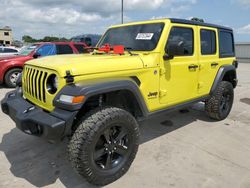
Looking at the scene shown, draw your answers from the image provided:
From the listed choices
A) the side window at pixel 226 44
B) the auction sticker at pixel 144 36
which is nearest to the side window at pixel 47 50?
the auction sticker at pixel 144 36

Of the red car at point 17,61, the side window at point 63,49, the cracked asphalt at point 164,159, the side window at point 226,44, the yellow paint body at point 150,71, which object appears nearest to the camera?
the yellow paint body at point 150,71

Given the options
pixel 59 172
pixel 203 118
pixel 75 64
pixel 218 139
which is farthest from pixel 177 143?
pixel 75 64

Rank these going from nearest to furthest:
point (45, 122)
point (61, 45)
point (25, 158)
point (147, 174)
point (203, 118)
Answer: point (45, 122) < point (147, 174) < point (25, 158) < point (203, 118) < point (61, 45)

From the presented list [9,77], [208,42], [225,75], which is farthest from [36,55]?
[225,75]

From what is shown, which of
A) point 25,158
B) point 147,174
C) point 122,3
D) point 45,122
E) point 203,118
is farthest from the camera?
point 122,3

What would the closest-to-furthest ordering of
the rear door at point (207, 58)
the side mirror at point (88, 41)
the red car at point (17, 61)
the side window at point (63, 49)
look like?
the rear door at point (207, 58) → the red car at point (17, 61) → the side window at point (63, 49) → the side mirror at point (88, 41)

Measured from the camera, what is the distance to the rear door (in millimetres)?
4293

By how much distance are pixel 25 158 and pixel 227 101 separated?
4.16 m

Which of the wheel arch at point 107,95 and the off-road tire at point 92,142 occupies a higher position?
the wheel arch at point 107,95

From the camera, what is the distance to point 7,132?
4.32 m

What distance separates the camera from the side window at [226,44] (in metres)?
4.93

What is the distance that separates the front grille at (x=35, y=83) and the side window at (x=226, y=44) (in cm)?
361

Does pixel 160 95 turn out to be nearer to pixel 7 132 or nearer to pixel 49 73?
pixel 49 73

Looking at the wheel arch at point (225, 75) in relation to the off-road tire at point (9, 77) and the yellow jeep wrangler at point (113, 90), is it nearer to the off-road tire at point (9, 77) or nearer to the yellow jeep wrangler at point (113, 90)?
the yellow jeep wrangler at point (113, 90)
